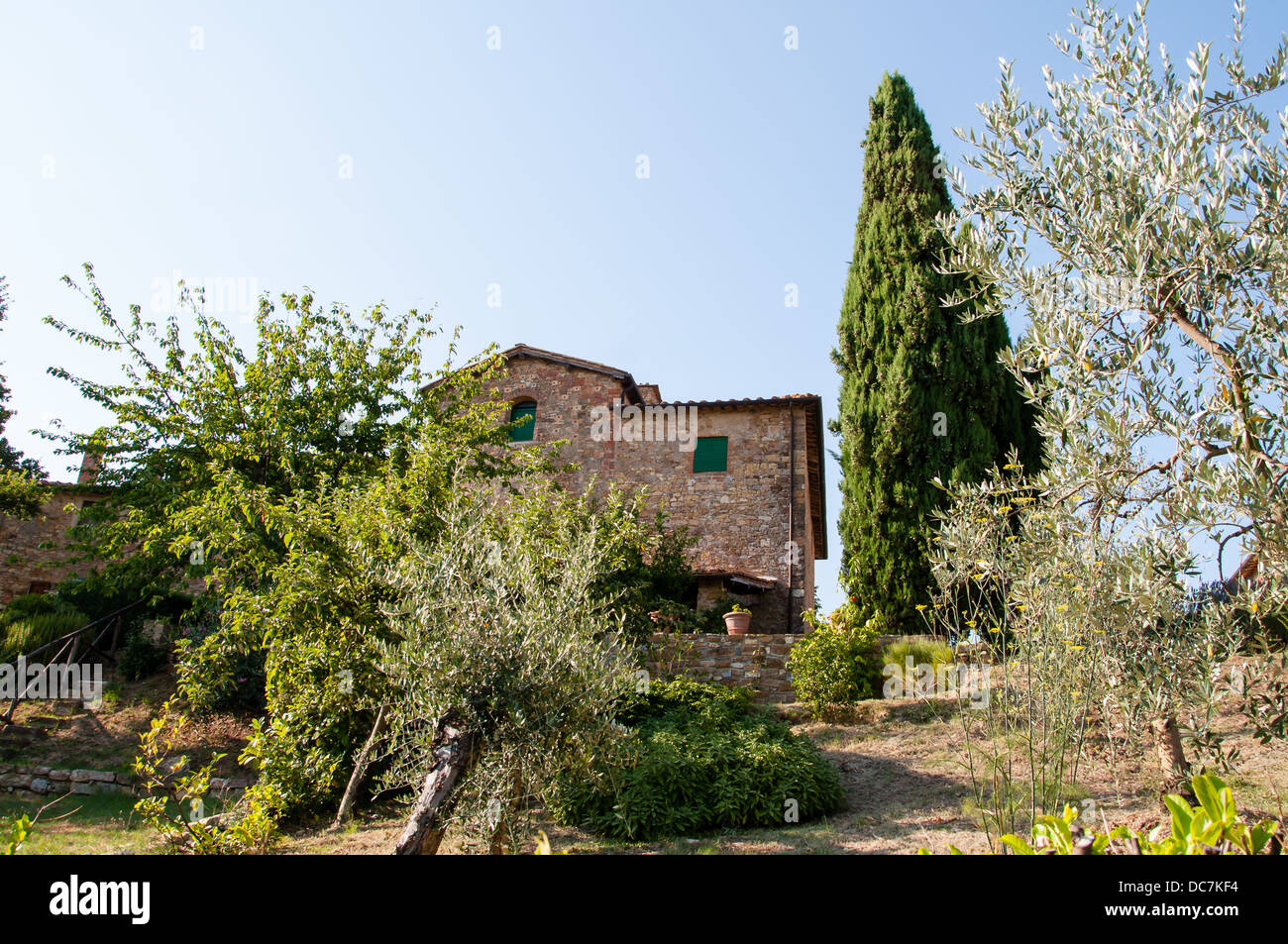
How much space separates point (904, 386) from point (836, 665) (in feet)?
18.7

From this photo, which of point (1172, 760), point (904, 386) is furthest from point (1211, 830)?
point (904, 386)

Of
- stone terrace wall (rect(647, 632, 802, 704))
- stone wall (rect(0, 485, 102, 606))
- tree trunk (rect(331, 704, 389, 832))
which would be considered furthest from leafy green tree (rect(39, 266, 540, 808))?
stone wall (rect(0, 485, 102, 606))

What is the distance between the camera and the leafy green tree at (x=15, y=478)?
1605 cm

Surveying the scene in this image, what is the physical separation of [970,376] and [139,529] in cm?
1492

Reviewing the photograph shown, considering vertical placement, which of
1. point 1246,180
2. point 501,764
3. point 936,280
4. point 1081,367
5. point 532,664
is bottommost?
point 501,764

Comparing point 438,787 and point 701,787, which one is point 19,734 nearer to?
point 438,787

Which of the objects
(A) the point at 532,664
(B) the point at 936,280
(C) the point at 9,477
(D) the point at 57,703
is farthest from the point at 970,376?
(C) the point at 9,477

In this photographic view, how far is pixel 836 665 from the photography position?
11.5 m

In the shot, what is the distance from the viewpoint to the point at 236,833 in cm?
701

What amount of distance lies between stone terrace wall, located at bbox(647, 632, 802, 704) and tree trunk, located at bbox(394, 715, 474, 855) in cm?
665

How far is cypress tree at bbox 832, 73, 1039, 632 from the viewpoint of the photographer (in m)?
14.0

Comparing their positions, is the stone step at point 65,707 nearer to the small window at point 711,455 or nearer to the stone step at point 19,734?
the stone step at point 19,734
